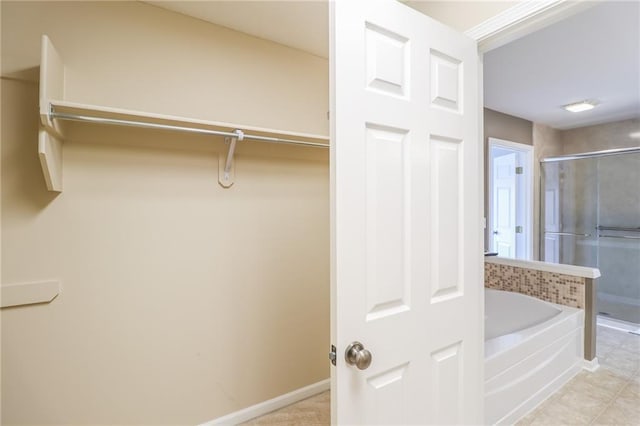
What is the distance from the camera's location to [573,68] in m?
2.55

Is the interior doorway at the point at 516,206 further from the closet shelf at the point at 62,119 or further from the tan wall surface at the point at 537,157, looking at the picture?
the closet shelf at the point at 62,119

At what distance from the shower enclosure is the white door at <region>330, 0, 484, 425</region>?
3.53 metres

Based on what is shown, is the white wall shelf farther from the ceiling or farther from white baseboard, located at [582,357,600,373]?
white baseboard, located at [582,357,600,373]

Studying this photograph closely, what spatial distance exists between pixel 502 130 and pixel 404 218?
10.8 ft

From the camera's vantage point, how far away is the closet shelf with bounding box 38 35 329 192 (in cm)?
125

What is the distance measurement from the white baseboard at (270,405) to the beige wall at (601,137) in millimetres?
4493

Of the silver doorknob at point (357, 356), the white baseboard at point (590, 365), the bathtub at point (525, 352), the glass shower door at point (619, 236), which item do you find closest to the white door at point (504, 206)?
the glass shower door at point (619, 236)

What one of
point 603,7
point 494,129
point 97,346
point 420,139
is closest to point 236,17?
point 420,139

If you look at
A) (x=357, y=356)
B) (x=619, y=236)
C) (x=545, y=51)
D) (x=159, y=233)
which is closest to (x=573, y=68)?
(x=545, y=51)

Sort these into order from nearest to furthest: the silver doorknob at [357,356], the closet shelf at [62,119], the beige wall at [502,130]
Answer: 1. the silver doorknob at [357,356]
2. the closet shelf at [62,119]
3. the beige wall at [502,130]

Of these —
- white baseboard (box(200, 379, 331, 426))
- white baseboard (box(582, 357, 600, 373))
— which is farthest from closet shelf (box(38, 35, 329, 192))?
white baseboard (box(582, 357, 600, 373))

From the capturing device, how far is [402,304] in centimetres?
106

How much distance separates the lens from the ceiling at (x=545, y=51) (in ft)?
5.58

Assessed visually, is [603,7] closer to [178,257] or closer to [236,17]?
[236,17]
